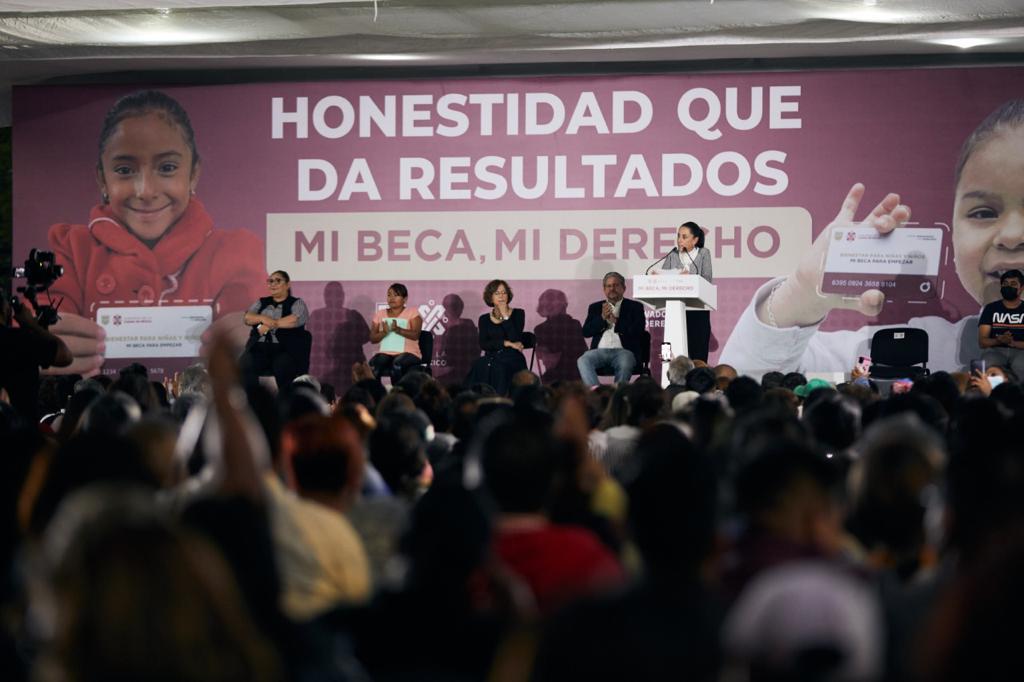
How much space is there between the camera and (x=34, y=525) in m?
2.72

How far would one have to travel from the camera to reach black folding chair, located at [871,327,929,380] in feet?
35.8

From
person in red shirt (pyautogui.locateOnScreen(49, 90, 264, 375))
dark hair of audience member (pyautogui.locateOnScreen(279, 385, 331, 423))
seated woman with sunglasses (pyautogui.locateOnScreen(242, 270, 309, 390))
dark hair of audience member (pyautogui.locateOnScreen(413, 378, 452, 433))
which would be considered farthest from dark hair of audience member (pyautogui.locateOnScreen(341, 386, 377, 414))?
person in red shirt (pyautogui.locateOnScreen(49, 90, 264, 375))

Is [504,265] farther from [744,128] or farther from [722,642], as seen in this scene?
[722,642]

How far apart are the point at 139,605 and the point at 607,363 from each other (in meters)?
9.87

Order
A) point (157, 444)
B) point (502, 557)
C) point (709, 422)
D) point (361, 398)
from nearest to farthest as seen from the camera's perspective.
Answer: point (502, 557) → point (157, 444) → point (709, 422) → point (361, 398)

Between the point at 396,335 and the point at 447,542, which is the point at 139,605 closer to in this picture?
the point at 447,542

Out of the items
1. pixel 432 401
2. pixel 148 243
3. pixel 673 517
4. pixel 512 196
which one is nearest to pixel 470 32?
pixel 512 196

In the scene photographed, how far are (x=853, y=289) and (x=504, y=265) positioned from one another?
294 cm

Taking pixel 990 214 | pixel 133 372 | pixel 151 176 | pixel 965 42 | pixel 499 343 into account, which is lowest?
pixel 133 372

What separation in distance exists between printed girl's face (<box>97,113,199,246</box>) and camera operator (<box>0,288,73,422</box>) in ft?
22.3

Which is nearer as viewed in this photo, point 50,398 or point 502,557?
point 502,557

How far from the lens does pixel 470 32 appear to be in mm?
11695

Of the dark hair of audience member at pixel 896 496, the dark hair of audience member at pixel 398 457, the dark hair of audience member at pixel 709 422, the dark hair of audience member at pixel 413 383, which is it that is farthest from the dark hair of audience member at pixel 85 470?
the dark hair of audience member at pixel 413 383

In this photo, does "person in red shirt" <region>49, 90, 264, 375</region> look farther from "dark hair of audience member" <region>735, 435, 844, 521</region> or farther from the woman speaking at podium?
"dark hair of audience member" <region>735, 435, 844, 521</region>
